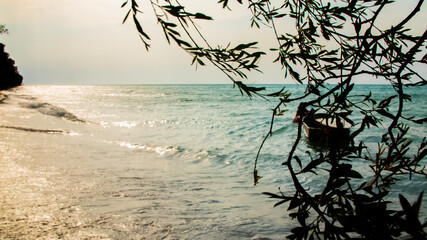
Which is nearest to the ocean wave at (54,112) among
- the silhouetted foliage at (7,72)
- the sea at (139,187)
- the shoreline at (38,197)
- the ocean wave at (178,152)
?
the sea at (139,187)

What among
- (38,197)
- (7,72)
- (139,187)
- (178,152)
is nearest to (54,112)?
(178,152)

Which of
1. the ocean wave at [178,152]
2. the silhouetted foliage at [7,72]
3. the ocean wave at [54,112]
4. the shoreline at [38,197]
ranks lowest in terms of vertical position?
the ocean wave at [178,152]

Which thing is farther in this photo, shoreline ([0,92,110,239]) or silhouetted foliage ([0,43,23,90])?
silhouetted foliage ([0,43,23,90])

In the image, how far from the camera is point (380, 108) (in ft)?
4.93

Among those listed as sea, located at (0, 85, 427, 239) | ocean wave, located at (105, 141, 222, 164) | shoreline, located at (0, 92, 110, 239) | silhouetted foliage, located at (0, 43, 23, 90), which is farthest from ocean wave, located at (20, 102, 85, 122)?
silhouetted foliage, located at (0, 43, 23, 90)

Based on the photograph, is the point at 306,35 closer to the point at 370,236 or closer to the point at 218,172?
the point at 370,236

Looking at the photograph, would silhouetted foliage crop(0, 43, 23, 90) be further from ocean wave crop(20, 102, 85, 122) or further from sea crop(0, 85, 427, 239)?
sea crop(0, 85, 427, 239)

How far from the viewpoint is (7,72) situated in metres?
41.5

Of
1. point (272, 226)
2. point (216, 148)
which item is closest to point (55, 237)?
point (272, 226)

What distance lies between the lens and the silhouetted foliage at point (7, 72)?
1539 inches

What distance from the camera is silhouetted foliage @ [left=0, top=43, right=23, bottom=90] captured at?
39094mm

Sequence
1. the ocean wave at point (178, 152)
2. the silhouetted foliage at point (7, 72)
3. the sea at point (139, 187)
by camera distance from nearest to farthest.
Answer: the sea at point (139, 187) < the ocean wave at point (178, 152) < the silhouetted foliage at point (7, 72)

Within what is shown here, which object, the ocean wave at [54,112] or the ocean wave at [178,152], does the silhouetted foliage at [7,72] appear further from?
the ocean wave at [178,152]

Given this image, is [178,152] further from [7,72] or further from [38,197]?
[7,72]
